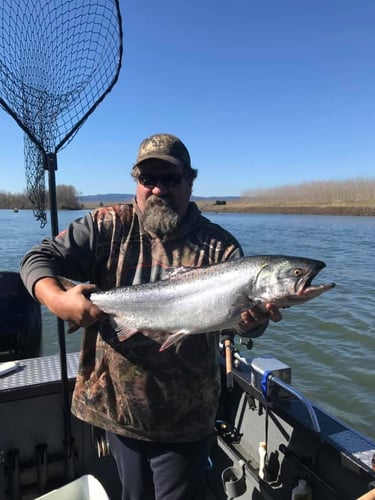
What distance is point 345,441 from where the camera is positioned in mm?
2850

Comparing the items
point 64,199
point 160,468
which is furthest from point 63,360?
point 64,199

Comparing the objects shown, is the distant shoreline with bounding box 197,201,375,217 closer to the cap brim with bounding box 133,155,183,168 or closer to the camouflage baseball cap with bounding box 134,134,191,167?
the camouflage baseball cap with bounding box 134,134,191,167

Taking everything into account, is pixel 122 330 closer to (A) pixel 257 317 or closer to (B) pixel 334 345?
(A) pixel 257 317

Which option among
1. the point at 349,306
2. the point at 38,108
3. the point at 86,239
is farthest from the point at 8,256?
the point at 86,239

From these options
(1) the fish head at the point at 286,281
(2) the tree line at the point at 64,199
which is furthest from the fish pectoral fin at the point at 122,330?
(2) the tree line at the point at 64,199

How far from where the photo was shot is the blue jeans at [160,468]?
262 centimetres

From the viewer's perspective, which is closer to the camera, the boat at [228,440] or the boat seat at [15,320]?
the boat at [228,440]

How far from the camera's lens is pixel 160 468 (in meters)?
2.64

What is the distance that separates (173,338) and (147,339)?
Answer: 22 centimetres

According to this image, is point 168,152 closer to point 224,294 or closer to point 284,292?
point 224,294

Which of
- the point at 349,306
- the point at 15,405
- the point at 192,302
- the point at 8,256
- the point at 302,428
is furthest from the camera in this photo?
the point at 8,256

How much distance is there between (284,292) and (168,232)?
84 cm

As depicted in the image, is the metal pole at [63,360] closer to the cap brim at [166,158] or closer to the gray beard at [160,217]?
the gray beard at [160,217]

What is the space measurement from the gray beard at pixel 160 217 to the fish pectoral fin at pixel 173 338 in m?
0.65
